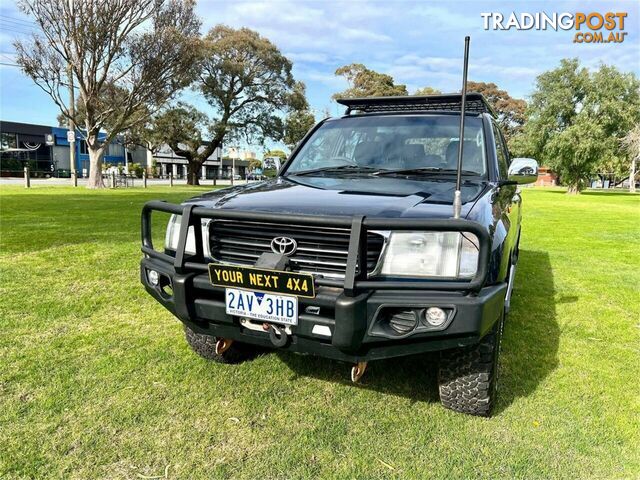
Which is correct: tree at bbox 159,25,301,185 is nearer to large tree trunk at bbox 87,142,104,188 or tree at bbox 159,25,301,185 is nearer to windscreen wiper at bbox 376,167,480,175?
large tree trunk at bbox 87,142,104,188

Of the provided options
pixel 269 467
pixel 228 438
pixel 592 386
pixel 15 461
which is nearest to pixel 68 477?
pixel 15 461

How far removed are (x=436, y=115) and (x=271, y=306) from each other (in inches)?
82.9

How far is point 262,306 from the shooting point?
214 cm

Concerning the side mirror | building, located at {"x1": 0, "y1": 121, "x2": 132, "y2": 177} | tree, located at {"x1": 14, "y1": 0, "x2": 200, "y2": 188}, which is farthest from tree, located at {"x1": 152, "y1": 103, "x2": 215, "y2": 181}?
the side mirror

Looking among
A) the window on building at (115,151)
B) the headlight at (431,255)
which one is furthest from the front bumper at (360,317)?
the window on building at (115,151)

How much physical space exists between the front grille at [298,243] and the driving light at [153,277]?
0.41m

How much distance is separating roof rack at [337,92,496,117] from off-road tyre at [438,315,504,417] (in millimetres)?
2371

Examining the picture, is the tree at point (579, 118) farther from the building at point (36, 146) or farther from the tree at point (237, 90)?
the building at point (36, 146)

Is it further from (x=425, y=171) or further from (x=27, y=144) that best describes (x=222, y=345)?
(x=27, y=144)

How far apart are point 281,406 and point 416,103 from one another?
305 centimetres

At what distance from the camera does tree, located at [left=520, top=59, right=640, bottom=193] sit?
105ft

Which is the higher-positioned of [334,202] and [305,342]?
[334,202]

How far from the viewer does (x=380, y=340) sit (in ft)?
6.67

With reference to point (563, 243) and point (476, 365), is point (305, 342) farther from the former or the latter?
point (563, 243)
